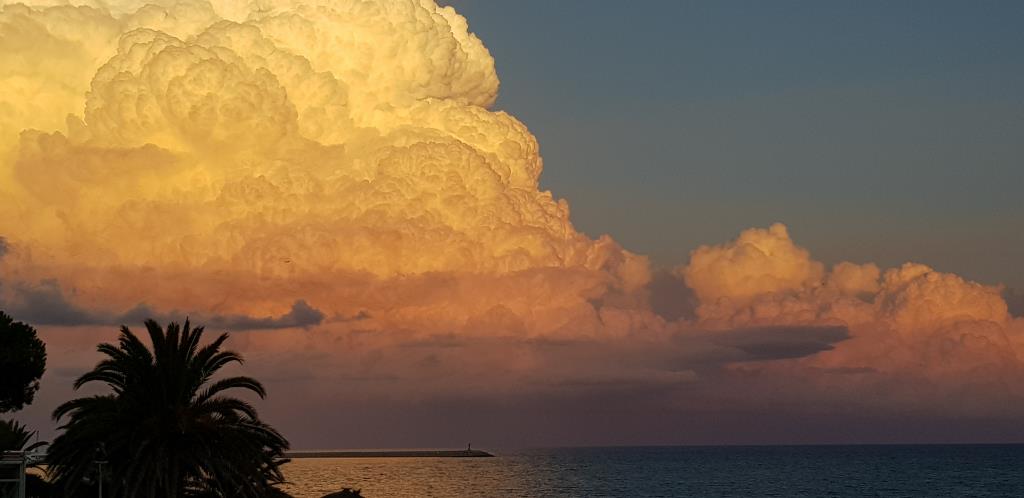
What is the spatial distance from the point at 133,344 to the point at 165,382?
80.9 inches

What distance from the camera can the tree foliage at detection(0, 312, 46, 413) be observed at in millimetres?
76938

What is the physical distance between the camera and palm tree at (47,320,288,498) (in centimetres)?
5909

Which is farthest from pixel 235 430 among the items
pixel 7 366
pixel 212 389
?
pixel 7 366

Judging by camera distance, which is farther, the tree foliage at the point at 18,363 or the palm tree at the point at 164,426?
the tree foliage at the point at 18,363

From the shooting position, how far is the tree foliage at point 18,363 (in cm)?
7694

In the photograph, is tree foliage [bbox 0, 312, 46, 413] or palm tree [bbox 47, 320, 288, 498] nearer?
palm tree [bbox 47, 320, 288, 498]

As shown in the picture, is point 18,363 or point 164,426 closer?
point 164,426

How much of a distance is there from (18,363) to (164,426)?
21726 mm

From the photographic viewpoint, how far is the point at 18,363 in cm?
7719

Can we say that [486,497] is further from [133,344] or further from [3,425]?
[133,344]

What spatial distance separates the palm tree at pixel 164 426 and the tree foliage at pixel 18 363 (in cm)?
1750

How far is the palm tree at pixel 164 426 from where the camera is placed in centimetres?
5909

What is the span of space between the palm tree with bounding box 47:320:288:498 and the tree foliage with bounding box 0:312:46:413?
17496 mm

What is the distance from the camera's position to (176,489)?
196 feet
